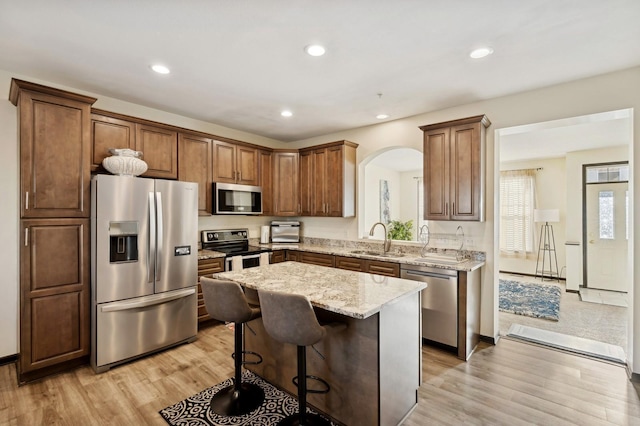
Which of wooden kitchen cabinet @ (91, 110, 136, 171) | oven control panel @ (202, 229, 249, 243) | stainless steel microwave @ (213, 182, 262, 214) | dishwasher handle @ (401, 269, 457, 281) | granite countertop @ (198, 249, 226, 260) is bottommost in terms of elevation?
dishwasher handle @ (401, 269, 457, 281)

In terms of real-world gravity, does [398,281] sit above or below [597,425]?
above

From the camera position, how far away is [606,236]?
579 cm

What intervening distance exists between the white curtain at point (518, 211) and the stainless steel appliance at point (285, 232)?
17.0 feet

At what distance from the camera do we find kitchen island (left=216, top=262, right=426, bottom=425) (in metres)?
1.91

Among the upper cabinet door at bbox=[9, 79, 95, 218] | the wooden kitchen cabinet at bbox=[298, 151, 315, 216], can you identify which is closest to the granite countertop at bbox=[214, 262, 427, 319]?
the upper cabinet door at bbox=[9, 79, 95, 218]

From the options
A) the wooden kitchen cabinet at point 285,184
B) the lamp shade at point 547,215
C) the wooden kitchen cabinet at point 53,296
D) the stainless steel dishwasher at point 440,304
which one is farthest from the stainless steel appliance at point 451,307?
the lamp shade at point 547,215

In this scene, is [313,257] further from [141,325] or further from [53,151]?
[53,151]

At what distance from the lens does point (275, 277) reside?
99.5 inches

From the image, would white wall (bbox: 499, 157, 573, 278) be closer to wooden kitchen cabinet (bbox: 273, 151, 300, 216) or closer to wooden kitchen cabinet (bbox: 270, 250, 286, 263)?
wooden kitchen cabinet (bbox: 273, 151, 300, 216)

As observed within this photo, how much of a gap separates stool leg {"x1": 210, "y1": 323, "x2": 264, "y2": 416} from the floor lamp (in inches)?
269

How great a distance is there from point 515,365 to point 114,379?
3681 mm

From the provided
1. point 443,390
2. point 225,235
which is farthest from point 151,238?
point 443,390

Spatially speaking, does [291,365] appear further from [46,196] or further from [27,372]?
[46,196]

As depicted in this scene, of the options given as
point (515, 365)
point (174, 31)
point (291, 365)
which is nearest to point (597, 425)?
point (515, 365)
